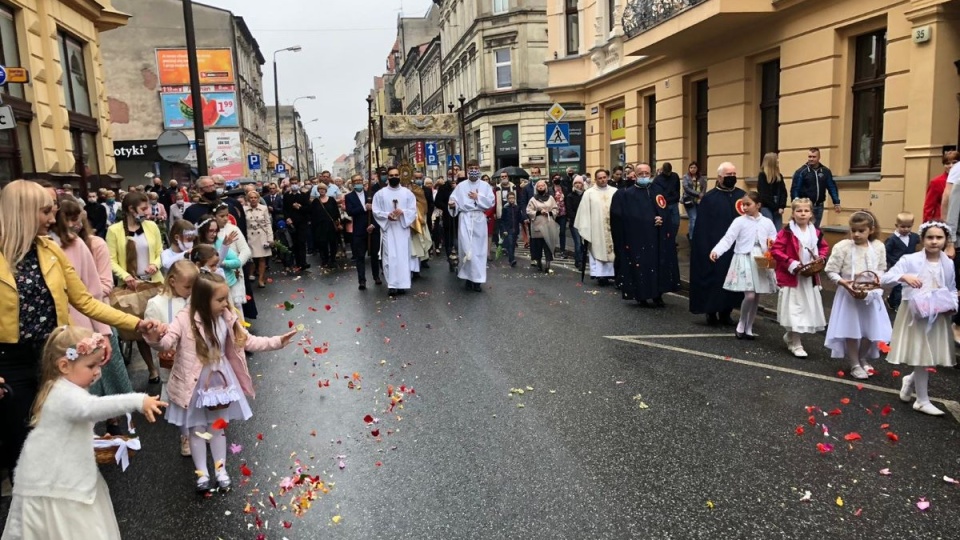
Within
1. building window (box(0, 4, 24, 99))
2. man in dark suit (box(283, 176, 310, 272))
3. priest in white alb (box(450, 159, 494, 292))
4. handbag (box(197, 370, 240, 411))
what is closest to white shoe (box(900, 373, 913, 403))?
handbag (box(197, 370, 240, 411))

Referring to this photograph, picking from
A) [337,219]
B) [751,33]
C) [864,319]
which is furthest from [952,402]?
[337,219]

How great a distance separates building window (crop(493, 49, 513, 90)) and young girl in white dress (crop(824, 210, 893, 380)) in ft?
127

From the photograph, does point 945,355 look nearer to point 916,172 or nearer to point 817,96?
point 916,172

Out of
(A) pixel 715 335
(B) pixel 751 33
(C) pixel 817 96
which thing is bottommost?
(A) pixel 715 335

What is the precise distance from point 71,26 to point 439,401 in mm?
15126

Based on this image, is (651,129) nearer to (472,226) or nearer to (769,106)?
(769,106)

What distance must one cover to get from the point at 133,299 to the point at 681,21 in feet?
41.9

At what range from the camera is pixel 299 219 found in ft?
53.8

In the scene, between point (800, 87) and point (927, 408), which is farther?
point (800, 87)

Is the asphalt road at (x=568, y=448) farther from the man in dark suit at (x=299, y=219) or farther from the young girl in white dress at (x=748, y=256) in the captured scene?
the man in dark suit at (x=299, y=219)

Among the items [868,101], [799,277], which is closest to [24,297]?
[799,277]

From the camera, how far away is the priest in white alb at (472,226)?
12.3 meters

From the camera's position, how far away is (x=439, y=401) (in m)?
6.15

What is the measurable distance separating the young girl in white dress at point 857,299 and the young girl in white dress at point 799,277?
0.63 metres
